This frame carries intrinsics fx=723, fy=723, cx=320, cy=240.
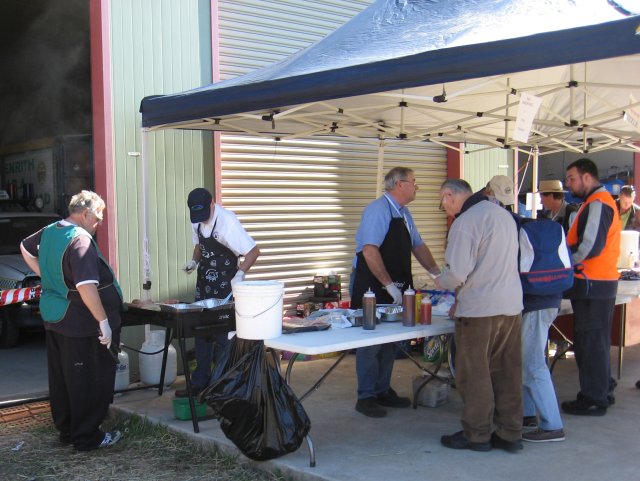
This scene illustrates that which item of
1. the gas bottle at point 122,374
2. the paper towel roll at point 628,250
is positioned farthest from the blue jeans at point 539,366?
the gas bottle at point 122,374

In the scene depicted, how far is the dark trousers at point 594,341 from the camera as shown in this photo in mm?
5414

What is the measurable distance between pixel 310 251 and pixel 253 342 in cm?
403

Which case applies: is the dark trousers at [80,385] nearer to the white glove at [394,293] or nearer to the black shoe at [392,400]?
the white glove at [394,293]

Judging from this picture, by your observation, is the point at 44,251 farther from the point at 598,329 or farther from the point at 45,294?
the point at 598,329

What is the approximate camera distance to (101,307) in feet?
15.6

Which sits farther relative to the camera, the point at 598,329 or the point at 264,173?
the point at 264,173

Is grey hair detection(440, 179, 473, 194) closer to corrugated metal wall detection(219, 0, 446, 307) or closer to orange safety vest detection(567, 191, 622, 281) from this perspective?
orange safety vest detection(567, 191, 622, 281)

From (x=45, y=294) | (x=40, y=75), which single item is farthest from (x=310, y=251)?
(x=40, y=75)

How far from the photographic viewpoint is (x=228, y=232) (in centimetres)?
574

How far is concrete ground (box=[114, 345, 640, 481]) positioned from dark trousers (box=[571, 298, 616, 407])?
10.5 inches

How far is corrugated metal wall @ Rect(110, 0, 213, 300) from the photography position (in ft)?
22.2

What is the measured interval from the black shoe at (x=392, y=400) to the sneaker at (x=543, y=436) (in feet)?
3.91

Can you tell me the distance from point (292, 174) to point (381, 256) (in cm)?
286

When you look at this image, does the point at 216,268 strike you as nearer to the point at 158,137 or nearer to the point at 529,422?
the point at 158,137
